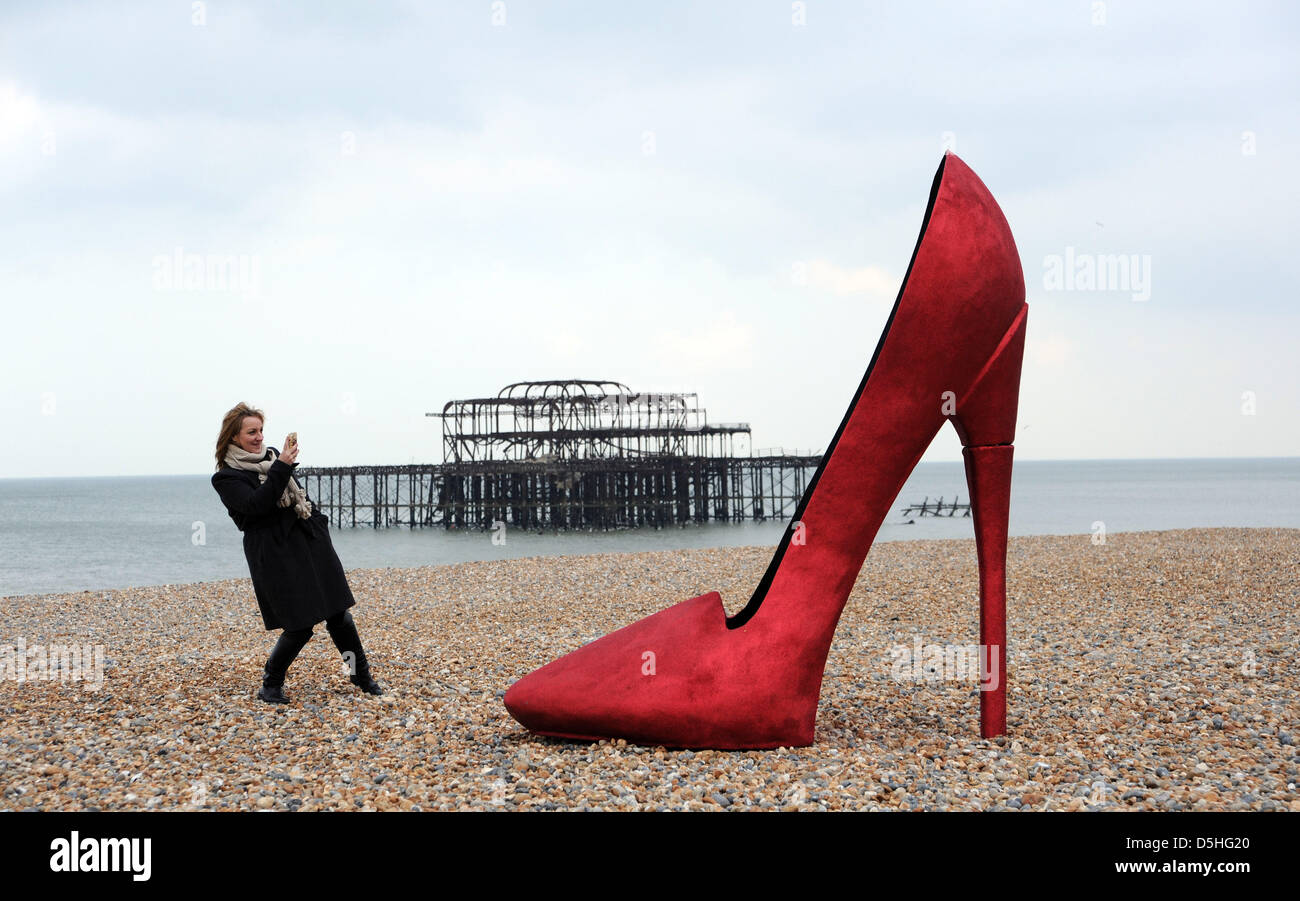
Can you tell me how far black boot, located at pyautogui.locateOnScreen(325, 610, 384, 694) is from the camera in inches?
197

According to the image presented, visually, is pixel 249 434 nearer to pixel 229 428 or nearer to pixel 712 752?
pixel 229 428

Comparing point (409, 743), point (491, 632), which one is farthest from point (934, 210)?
point (491, 632)

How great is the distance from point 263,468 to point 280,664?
3.37 ft

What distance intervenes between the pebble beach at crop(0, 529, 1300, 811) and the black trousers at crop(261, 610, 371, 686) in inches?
7.3

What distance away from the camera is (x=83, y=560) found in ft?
94.2

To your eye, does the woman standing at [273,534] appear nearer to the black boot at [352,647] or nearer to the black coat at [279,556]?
the black coat at [279,556]

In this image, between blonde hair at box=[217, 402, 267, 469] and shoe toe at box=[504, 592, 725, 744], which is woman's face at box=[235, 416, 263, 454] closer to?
blonde hair at box=[217, 402, 267, 469]

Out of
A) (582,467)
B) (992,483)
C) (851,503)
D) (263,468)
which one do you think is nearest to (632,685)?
(851,503)

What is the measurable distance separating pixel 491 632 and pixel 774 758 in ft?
16.2

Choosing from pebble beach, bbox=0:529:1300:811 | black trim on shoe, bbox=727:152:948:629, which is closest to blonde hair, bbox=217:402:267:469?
pebble beach, bbox=0:529:1300:811

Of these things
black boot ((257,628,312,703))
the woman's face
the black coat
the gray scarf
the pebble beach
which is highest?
the woman's face

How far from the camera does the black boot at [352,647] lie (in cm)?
500

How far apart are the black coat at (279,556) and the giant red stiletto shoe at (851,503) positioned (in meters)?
1.40

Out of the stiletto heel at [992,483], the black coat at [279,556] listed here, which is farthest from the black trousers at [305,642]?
the stiletto heel at [992,483]
